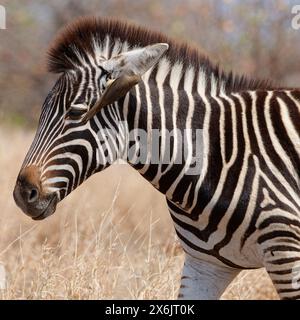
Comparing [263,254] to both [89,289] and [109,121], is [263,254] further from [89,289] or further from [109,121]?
[89,289]

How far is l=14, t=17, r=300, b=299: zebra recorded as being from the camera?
4.31 m

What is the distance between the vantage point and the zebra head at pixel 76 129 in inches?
167

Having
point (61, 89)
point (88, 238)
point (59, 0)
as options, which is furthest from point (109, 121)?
point (59, 0)

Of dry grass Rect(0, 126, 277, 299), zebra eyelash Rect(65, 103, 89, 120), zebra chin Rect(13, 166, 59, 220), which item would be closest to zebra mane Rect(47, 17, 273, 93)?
zebra eyelash Rect(65, 103, 89, 120)

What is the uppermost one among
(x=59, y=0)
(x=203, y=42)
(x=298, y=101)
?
(x=59, y=0)

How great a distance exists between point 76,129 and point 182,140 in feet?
1.85

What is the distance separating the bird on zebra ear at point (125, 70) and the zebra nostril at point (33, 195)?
43cm

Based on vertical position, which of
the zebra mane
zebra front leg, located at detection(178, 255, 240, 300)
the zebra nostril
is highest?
the zebra mane

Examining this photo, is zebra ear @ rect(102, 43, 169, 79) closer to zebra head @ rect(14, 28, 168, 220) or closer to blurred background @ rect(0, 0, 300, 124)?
zebra head @ rect(14, 28, 168, 220)

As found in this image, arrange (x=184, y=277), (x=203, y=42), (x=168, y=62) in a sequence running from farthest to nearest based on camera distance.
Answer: (x=203, y=42)
(x=184, y=277)
(x=168, y=62)

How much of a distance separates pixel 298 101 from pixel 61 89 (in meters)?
1.29

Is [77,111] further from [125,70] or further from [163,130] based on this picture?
[163,130]

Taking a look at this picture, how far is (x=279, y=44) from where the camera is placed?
57.2 ft

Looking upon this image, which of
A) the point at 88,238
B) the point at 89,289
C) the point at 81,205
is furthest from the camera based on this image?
the point at 81,205
